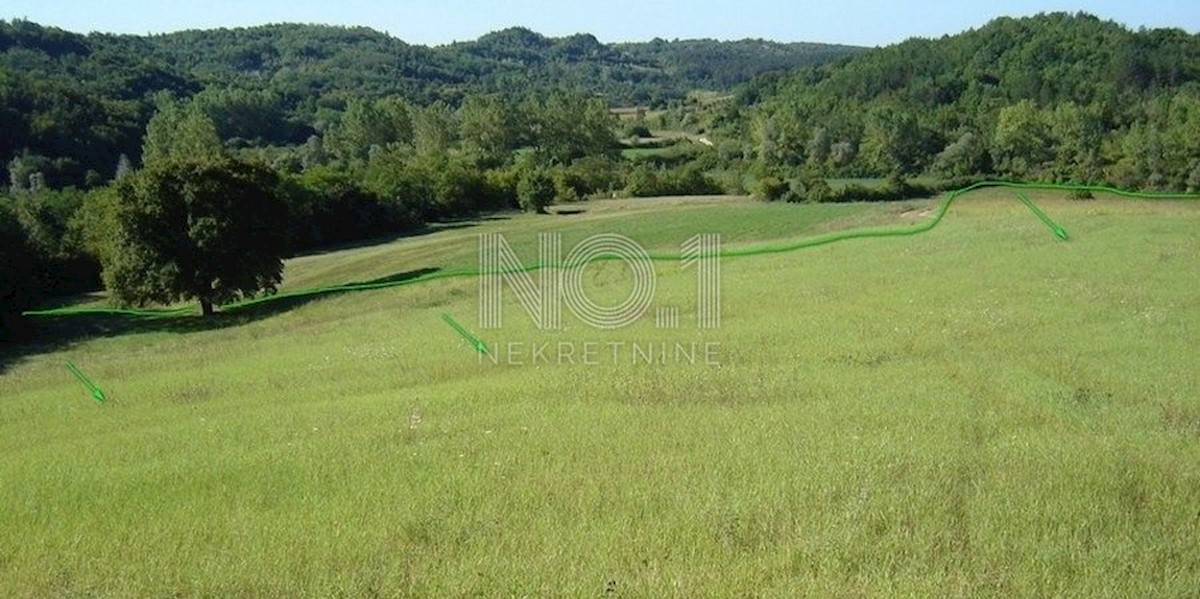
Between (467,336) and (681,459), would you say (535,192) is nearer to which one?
(467,336)

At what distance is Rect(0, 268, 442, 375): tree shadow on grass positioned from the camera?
37469 millimetres

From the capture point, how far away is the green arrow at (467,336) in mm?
21359

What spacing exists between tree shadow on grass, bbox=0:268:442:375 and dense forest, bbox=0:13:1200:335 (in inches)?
46.6

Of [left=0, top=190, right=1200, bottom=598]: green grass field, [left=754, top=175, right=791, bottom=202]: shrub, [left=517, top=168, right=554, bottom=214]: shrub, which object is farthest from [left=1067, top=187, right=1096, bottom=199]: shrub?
[left=517, top=168, right=554, bottom=214]: shrub

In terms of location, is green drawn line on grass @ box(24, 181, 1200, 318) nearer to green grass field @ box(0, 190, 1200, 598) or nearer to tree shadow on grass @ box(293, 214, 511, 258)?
green grass field @ box(0, 190, 1200, 598)

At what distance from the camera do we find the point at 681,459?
1098 cm

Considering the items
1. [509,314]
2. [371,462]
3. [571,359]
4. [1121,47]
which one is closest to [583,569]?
[371,462]

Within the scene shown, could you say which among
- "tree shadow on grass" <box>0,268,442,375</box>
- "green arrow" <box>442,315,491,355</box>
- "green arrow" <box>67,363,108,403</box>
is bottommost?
"tree shadow on grass" <box>0,268,442,375</box>

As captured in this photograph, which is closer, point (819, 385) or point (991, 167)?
point (819, 385)

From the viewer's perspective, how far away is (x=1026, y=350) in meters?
16.5

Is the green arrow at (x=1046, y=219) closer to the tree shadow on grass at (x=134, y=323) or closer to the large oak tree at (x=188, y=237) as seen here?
the tree shadow on grass at (x=134, y=323)

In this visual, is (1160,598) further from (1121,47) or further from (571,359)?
(1121,47)

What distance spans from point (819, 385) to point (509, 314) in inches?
568

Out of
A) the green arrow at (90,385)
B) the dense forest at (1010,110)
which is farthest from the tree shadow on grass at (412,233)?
the dense forest at (1010,110)
